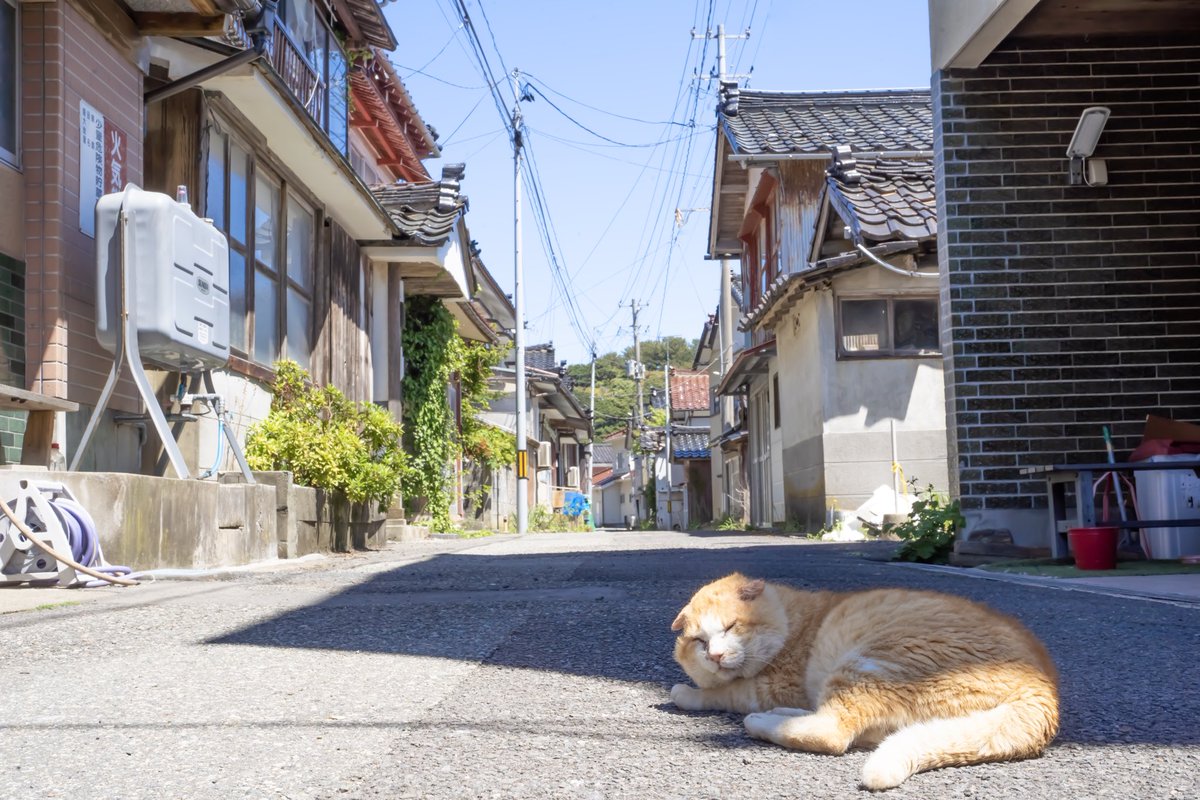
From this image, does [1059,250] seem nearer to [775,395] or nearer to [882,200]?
[882,200]

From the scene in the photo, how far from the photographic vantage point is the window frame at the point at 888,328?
46.3 feet

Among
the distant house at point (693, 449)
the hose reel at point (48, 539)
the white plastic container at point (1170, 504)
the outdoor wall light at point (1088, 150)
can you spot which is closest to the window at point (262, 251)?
the hose reel at point (48, 539)

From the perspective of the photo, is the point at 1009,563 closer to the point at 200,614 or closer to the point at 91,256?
the point at 200,614

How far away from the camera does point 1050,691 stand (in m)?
2.09

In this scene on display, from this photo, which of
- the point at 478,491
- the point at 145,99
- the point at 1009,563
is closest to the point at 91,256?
the point at 145,99

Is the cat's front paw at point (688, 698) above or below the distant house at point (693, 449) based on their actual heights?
below

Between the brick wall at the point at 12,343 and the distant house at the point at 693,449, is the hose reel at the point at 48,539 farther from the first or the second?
the distant house at the point at 693,449

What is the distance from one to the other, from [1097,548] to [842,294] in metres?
8.37

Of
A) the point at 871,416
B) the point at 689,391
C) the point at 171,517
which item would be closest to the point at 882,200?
the point at 871,416

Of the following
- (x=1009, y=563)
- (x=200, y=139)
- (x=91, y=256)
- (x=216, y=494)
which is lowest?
(x=1009, y=563)

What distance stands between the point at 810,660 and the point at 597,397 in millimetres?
61141

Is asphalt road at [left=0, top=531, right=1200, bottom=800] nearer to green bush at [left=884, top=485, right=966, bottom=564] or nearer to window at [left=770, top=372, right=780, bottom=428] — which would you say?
green bush at [left=884, top=485, right=966, bottom=564]

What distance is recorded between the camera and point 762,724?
225 centimetres

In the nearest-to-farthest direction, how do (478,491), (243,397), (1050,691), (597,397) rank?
1. (1050,691)
2. (243,397)
3. (478,491)
4. (597,397)
